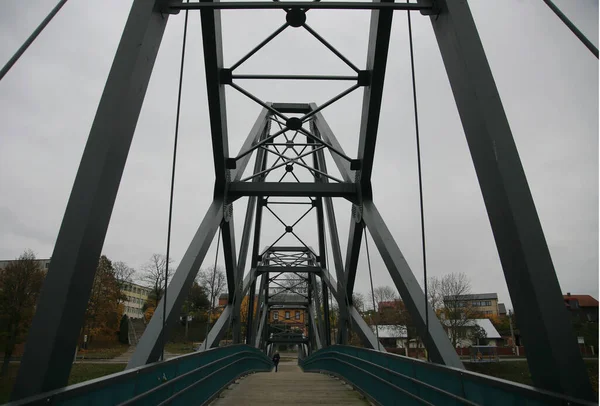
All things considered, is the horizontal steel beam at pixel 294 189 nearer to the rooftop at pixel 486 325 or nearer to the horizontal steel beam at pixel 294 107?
the horizontal steel beam at pixel 294 107

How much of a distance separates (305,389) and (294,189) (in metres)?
4.28

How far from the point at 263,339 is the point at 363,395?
100 ft

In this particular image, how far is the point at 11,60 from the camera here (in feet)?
10.4

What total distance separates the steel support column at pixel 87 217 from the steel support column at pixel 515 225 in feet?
10.9

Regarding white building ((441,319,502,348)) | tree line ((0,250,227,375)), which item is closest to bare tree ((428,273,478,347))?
white building ((441,319,502,348))

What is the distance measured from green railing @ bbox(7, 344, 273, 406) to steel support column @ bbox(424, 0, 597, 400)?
3104mm

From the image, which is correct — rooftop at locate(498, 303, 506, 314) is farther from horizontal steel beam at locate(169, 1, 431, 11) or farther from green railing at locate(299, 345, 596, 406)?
horizontal steel beam at locate(169, 1, 431, 11)

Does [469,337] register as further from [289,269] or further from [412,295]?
[412,295]

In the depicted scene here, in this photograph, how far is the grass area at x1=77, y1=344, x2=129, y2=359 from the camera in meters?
26.5

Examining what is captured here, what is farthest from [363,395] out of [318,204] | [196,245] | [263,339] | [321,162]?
[263,339]

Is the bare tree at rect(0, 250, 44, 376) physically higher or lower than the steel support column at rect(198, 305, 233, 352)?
higher

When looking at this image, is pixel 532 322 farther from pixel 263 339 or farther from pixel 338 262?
pixel 263 339

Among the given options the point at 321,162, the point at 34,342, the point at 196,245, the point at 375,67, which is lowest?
the point at 34,342

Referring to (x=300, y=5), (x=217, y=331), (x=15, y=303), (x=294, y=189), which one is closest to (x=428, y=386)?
(x=300, y=5)
